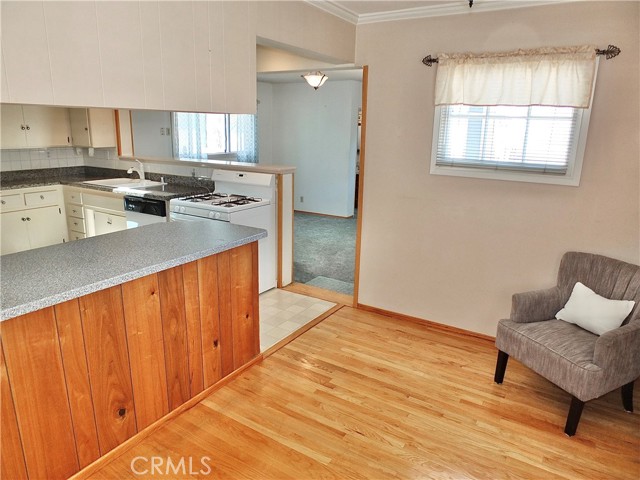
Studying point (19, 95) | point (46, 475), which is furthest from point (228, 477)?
point (19, 95)

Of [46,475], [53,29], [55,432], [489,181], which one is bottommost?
[46,475]

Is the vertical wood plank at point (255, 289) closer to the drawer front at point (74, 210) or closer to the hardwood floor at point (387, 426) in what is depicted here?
the hardwood floor at point (387, 426)

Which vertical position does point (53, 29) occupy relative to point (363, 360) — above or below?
above

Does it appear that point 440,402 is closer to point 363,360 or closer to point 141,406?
point 363,360

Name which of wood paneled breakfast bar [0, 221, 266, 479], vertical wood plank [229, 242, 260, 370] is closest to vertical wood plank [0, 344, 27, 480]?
wood paneled breakfast bar [0, 221, 266, 479]

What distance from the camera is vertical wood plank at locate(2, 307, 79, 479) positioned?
159cm

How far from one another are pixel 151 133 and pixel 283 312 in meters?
3.20

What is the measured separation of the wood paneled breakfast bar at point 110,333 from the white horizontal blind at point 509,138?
65.5 inches

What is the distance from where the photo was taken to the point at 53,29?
5.74 feet

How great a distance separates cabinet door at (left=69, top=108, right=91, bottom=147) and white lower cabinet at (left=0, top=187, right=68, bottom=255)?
0.61m

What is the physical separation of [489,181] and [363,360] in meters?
1.58

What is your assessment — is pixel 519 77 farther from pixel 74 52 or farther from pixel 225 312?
pixel 74 52

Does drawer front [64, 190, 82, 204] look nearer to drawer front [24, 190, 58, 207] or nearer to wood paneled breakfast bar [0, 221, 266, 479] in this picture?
drawer front [24, 190, 58, 207]

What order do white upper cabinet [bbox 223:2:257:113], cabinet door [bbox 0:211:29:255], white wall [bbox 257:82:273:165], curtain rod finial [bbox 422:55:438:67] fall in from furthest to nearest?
white wall [bbox 257:82:273:165], cabinet door [bbox 0:211:29:255], curtain rod finial [bbox 422:55:438:67], white upper cabinet [bbox 223:2:257:113]
